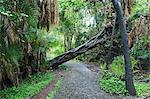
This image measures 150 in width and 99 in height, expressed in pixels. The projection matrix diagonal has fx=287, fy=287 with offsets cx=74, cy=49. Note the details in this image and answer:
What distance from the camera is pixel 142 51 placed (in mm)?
17688

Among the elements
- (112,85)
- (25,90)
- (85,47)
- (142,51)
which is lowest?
(112,85)

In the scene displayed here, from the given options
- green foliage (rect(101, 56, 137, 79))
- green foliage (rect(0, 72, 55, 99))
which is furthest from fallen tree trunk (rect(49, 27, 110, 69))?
green foliage (rect(0, 72, 55, 99))

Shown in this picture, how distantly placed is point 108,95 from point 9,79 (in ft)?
13.4

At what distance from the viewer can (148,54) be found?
17469 mm

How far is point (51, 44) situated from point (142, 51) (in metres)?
5.63

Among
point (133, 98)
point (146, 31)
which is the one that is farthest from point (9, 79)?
point (146, 31)

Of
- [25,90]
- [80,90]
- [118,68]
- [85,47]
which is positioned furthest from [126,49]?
[85,47]

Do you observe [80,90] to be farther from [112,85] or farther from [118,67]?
[118,67]

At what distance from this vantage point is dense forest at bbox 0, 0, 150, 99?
10.8 metres

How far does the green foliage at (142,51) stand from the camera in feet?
54.7

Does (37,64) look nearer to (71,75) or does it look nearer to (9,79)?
(71,75)

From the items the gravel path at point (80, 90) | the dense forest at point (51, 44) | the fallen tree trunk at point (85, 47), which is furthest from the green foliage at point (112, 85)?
the fallen tree trunk at point (85, 47)

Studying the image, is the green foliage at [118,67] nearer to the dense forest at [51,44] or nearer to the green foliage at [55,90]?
the dense forest at [51,44]

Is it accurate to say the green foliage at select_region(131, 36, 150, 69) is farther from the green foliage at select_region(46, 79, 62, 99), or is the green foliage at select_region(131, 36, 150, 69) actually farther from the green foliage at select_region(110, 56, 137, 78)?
the green foliage at select_region(46, 79, 62, 99)
